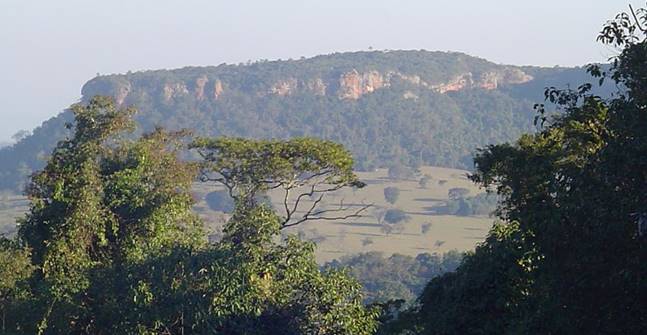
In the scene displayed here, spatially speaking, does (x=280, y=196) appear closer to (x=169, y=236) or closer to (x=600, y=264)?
(x=169, y=236)

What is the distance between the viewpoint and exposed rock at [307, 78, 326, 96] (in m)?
137

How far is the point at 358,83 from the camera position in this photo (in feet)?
452

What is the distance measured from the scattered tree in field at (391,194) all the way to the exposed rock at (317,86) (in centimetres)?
4149

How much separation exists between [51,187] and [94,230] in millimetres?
1290

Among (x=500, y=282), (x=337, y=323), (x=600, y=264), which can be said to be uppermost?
(x=600, y=264)

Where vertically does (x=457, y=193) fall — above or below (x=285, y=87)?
below

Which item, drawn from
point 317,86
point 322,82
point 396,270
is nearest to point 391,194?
point 396,270

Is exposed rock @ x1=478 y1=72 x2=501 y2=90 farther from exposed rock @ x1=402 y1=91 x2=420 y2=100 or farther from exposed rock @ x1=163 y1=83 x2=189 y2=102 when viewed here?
exposed rock @ x1=163 y1=83 x2=189 y2=102

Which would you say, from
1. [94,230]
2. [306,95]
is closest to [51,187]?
[94,230]

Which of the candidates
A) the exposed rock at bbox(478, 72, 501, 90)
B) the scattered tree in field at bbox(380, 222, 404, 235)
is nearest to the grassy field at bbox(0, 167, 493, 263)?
the scattered tree in field at bbox(380, 222, 404, 235)

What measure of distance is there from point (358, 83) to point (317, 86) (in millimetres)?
5525

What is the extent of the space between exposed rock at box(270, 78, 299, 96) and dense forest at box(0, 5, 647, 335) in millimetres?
118511

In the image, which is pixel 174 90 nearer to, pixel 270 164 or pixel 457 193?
pixel 457 193

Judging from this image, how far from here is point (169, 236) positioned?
1639 centimetres
